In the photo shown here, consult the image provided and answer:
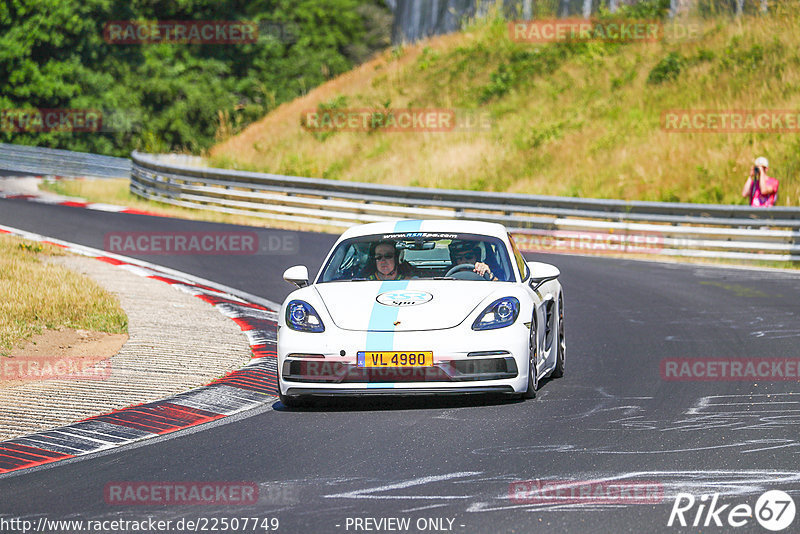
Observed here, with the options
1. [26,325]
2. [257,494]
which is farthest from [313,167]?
[257,494]

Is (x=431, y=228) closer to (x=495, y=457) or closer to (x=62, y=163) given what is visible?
(x=495, y=457)

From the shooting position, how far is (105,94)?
44656 millimetres

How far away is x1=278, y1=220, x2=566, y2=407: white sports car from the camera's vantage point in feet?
27.4

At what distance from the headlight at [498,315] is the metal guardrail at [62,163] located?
29386mm

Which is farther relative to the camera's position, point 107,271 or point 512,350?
point 107,271

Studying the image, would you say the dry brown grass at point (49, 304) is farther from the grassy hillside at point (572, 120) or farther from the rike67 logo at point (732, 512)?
the grassy hillside at point (572, 120)

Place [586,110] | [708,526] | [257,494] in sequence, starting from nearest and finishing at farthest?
[708,526]
[257,494]
[586,110]

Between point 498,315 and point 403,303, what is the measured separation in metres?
0.67

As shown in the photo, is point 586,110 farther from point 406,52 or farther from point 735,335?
point 735,335

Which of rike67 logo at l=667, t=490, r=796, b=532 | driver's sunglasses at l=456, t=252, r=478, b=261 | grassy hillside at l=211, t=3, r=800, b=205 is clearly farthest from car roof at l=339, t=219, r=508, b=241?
grassy hillside at l=211, t=3, r=800, b=205

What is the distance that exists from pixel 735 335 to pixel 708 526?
6.87 meters

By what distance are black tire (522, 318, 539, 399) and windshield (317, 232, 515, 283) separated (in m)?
0.66

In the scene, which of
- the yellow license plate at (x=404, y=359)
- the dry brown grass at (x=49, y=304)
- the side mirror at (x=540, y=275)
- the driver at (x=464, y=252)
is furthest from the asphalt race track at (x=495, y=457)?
the dry brown grass at (x=49, y=304)

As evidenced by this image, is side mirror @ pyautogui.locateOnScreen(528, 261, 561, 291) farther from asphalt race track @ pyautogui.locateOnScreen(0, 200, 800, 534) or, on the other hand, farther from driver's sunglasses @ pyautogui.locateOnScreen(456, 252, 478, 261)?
asphalt race track @ pyautogui.locateOnScreen(0, 200, 800, 534)
